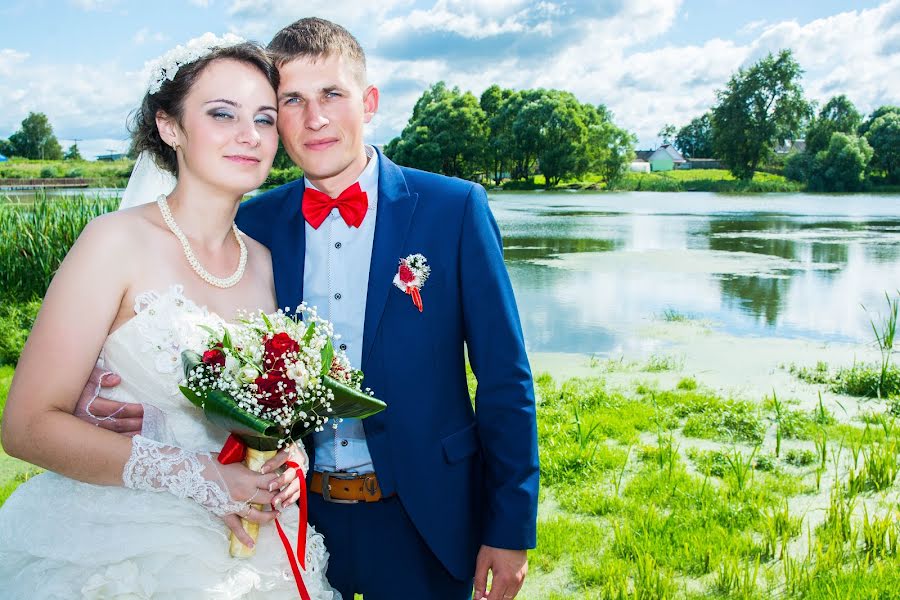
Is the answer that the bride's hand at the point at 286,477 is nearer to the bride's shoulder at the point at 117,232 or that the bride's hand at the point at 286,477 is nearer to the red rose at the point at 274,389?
the red rose at the point at 274,389

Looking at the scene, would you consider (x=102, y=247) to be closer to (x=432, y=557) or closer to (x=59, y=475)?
(x=59, y=475)

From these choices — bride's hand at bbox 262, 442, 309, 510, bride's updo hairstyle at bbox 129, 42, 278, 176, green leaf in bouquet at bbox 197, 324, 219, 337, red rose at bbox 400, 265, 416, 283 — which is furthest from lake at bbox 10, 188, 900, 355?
green leaf in bouquet at bbox 197, 324, 219, 337

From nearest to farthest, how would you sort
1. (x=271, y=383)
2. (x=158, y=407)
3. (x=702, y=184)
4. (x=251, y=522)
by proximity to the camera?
(x=271, y=383) < (x=251, y=522) < (x=158, y=407) < (x=702, y=184)

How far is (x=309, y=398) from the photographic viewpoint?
194cm

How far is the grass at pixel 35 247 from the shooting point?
10.2m

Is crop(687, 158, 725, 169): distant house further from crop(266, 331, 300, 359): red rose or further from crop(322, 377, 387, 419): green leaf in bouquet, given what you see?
crop(266, 331, 300, 359): red rose

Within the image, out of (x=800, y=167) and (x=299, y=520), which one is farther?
(x=800, y=167)

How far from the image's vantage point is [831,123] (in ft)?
221

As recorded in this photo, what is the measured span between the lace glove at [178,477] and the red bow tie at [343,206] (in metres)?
0.94

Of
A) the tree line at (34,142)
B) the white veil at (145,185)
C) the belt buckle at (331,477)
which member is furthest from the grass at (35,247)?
the tree line at (34,142)

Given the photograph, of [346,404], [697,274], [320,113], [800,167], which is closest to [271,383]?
[346,404]

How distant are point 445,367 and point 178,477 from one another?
91cm

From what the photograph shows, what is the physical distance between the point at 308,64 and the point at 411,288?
0.86 meters

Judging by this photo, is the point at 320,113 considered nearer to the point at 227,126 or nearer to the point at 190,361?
the point at 227,126
